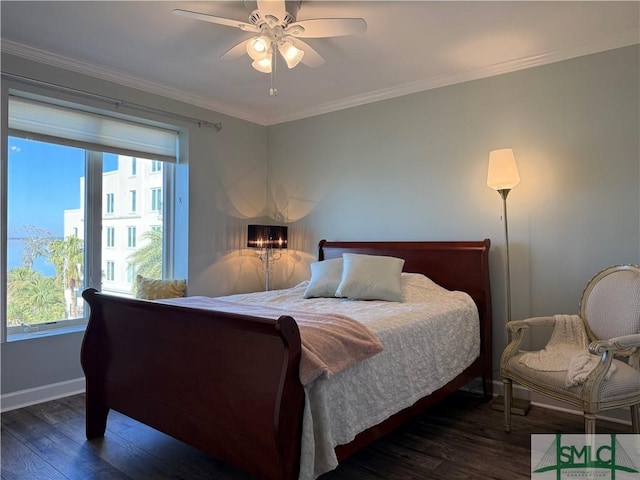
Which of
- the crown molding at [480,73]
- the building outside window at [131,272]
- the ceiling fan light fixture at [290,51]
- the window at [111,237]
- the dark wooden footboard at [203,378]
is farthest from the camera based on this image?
the building outside window at [131,272]

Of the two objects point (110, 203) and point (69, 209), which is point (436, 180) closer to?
point (110, 203)

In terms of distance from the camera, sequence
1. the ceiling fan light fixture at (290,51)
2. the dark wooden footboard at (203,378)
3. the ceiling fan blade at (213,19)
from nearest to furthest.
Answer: the dark wooden footboard at (203,378) < the ceiling fan blade at (213,19) < the ceiling fan light fixture at (290,51)

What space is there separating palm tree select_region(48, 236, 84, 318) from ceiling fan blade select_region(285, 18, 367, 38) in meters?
2.41

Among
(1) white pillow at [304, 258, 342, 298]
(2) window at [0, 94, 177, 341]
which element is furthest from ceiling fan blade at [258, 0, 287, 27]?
(2) window at [0, 94, 177, 341]

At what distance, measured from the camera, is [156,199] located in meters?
4.14

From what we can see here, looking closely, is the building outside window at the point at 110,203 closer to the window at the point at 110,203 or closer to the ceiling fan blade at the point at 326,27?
the window at the point at 110,203

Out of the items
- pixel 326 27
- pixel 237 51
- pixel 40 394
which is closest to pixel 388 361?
pixel 326 27

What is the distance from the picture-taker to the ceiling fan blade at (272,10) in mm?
2180

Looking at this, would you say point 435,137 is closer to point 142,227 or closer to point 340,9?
point 340,9

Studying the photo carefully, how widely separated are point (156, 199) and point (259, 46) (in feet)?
7.25

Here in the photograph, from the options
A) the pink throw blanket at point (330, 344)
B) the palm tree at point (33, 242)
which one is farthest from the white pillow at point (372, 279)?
the palm tree at point (33, 242)

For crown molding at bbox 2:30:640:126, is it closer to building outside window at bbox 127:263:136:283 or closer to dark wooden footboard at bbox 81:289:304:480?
building outside window at bbox 127:263:136:283

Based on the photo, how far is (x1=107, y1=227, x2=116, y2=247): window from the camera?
12.3 feet

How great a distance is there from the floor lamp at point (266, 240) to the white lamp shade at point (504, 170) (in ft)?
6.90
